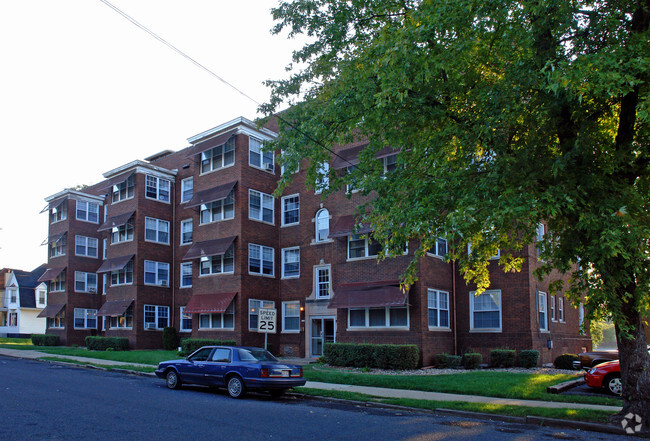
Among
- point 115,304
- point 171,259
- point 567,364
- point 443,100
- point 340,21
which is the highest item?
point 340,21

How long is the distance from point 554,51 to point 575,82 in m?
2.05

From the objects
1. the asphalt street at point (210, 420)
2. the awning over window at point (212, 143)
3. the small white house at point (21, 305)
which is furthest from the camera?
the small white house at point (21, 305)

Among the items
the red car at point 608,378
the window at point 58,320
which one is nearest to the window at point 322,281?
the red car at point 608,378

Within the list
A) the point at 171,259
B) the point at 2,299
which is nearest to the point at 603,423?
the point at 171,259

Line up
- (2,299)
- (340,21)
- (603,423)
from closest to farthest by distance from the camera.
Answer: (603,423), (340,21), (2,299)

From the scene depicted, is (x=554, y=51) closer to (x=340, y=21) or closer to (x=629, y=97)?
(x=629, y=97)

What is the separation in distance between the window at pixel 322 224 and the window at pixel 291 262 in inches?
74.1

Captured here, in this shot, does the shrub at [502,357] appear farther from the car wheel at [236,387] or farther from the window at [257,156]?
the window at [257,156]

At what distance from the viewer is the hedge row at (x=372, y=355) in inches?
850

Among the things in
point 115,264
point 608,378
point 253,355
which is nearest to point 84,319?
point 115,264

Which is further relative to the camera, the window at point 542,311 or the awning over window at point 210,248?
the awning over window at point 210,248

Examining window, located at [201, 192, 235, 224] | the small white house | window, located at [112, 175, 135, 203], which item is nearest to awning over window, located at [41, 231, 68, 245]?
window, located at [112, 175, 135, 203]

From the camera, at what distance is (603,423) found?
423 inches

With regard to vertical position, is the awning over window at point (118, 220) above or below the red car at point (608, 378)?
above
